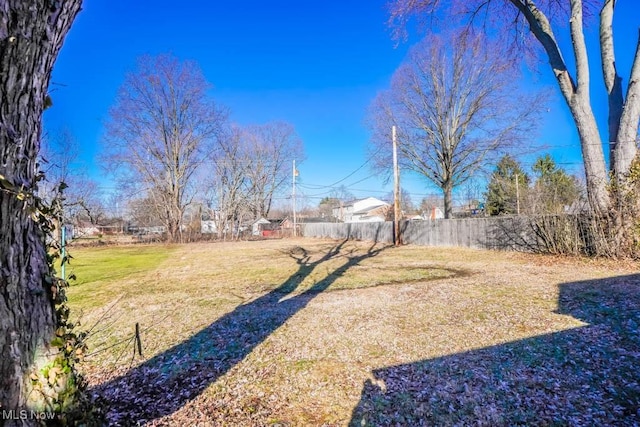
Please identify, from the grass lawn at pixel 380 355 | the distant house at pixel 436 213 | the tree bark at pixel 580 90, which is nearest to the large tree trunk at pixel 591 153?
the tree bark at pixel 580 90

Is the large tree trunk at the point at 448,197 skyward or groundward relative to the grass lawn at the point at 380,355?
skyward

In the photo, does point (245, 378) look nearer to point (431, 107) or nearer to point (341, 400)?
point (341, 400)

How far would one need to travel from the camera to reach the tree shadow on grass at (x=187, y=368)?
223 cm

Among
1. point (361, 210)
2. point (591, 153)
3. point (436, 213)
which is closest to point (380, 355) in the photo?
point (591, 153)

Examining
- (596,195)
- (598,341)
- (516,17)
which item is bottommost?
(598,341)

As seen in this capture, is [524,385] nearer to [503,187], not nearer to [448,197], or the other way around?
[448,197]

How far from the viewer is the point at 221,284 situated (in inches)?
265

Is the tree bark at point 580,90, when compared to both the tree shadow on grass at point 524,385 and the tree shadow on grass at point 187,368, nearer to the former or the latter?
the tree shadow on grass at point 524,385

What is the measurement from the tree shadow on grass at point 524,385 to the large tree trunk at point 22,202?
1.76m

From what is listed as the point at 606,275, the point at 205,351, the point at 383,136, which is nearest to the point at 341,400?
the point at 205,351

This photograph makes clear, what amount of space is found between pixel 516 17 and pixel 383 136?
30.1 feet

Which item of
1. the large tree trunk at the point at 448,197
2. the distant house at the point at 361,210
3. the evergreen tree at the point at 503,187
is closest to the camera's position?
the large tree trunk at the point at 448,197

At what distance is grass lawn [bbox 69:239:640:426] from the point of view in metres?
2.08

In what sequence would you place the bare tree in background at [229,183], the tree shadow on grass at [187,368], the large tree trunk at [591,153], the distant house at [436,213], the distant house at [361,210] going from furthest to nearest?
1. the distant house at [361,210]
2. the distant house at [436,213]
3. the bare tree in background at [229,183]
4. the large tree trunk at [591,153]
5. the tree shadow on grass at [187,368]
